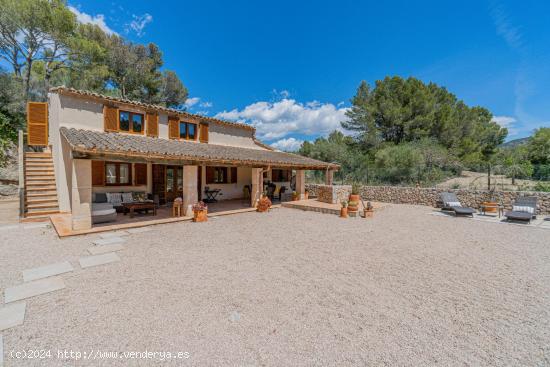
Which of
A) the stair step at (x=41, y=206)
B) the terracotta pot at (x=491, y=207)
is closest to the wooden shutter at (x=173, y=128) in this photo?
the stair step at (x=41, y=206)

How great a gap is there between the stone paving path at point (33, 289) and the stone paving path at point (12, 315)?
0.25 metres

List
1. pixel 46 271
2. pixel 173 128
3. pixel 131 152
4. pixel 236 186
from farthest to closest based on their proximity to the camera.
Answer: pixel 236 186
pixel 173 128
pixel 131 152
pixel 46 271

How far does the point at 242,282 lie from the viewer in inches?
179

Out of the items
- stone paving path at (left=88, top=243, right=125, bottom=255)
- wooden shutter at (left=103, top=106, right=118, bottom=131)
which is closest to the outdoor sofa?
stone paving path at (left=88, top=243, right=125, bottom=255)

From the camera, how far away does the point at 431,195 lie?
14.9 metres

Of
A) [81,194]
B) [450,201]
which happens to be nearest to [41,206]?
[81,194]

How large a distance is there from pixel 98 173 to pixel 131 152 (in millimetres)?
4909

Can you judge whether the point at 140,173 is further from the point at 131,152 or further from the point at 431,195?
the point at 431,195

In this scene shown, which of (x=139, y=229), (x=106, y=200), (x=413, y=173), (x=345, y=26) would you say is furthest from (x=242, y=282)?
(x=345, y=26)

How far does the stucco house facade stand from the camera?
7703 millimetres

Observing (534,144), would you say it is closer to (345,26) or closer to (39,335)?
(345,26)

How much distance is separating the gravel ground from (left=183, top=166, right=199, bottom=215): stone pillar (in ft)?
9.91

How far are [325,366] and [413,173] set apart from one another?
17252mm

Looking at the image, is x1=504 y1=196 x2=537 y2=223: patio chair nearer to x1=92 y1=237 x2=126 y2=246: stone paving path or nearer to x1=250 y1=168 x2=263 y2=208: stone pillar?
x1=250 y1=168 x2=263 y2=208: stone pillar
